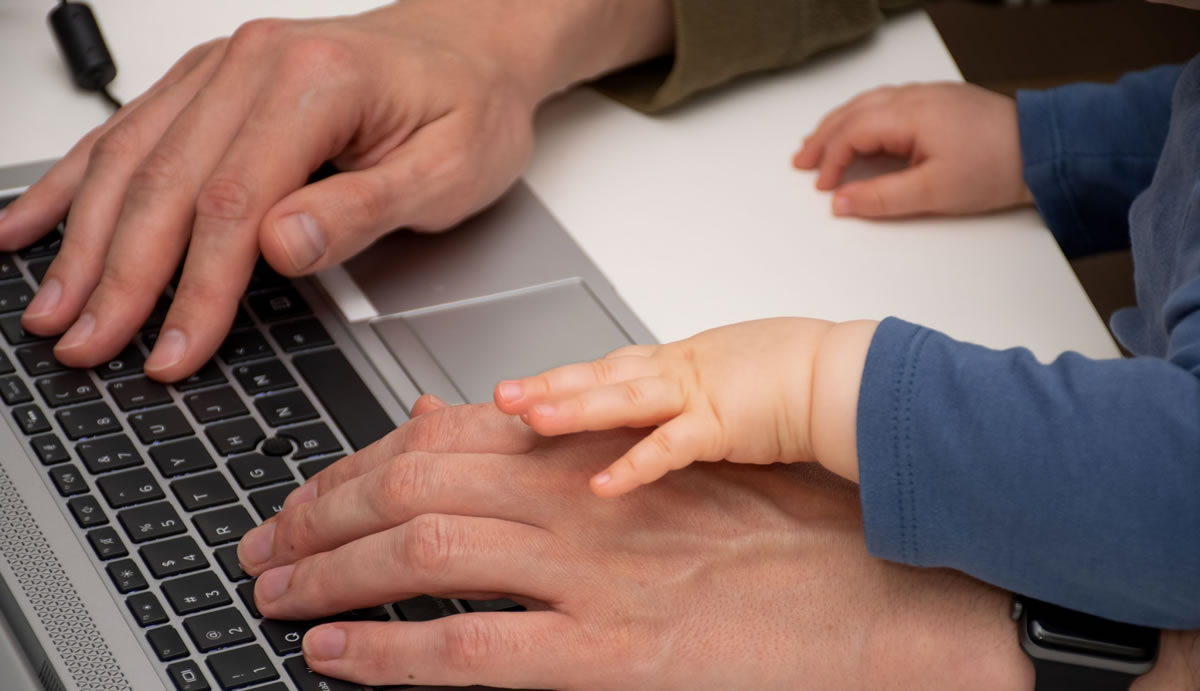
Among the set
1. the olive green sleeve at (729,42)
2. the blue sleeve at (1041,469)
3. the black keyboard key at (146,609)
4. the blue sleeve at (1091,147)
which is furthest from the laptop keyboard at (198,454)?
the blue sleeve at (1091,147)

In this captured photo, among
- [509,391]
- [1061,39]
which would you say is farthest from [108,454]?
[1061,39]

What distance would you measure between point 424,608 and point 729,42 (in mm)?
554

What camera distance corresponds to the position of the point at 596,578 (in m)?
0.63

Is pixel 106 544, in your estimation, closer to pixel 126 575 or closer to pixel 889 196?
pixel 126 575

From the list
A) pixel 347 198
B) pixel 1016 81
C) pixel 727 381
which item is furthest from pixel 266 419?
pixel 1016 81

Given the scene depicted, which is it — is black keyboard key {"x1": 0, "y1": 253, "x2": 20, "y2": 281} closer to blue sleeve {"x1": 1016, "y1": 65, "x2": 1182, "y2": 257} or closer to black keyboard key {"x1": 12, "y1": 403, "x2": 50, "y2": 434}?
black keyboard key {"x1": 12, "y1": 403, "x2": 50, "y2": 434}

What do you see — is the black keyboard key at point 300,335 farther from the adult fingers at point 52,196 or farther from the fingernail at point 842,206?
the fingernail at point 842,206

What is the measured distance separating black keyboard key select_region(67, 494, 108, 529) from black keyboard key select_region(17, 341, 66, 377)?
103 millimetres

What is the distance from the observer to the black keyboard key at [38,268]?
0.76 m

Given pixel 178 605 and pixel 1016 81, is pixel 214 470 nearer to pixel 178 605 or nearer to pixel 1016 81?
pixel 178 605

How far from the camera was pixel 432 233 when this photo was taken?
86 cm

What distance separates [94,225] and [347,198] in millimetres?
157

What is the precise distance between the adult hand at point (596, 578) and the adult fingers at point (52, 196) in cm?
28

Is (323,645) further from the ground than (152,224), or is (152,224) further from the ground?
(152,224)
